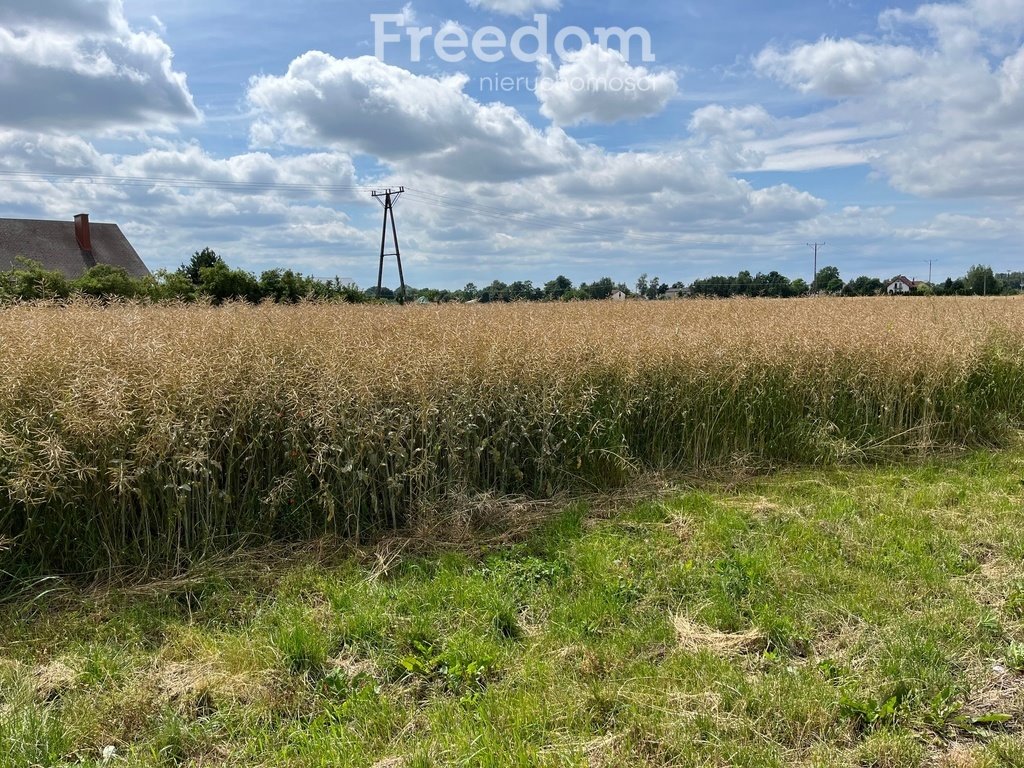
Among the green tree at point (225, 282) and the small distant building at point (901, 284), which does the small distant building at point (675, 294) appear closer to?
the green tree at point (225, 282)

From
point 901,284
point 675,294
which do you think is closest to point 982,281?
point 901,284

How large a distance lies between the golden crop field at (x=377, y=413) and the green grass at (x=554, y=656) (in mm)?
484

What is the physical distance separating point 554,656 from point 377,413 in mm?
2296

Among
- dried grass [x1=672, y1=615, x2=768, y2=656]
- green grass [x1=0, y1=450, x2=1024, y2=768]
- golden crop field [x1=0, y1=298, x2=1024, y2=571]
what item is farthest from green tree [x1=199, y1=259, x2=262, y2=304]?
dried grass [x1=672, y1=615, x2=768, y2=656]

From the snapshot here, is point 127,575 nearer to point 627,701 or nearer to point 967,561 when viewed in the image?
point 627,701

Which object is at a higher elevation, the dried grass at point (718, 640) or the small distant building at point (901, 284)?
the small distant building at point (901, 284)

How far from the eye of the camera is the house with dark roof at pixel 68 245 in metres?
32.2

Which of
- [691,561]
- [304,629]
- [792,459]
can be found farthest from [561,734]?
[792,459]

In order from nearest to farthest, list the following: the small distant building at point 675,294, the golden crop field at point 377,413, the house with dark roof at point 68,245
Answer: the golden crop field at point 377,413, the small distant building at point 675,294, the house with dark roof at point 68,245

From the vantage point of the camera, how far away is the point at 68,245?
3397cm

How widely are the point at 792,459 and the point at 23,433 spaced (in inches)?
267

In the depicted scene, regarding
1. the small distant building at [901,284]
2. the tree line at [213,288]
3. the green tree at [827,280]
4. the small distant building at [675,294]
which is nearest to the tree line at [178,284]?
the tree line at [213,288]

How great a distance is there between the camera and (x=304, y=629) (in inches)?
127

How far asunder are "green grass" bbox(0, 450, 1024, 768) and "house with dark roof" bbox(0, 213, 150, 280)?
110 ft
